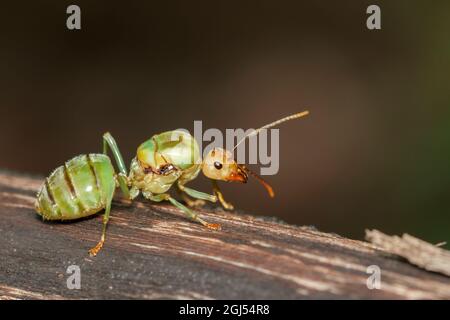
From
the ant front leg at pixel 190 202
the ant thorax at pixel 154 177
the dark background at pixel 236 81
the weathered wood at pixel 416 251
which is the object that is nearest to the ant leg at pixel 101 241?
the ant thorax at pixel 154 177

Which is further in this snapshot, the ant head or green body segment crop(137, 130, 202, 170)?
green body segment crop(137, 130, 202, 170)

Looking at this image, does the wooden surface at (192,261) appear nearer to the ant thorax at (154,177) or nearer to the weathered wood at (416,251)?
the weathered wood at (416,251)

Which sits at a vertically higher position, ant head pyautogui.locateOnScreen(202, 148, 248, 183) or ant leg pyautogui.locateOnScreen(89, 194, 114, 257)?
ant head pyautogui.locateOnScreen(202, 148, 248, 183)

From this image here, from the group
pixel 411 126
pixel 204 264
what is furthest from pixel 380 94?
pixel 204 264
